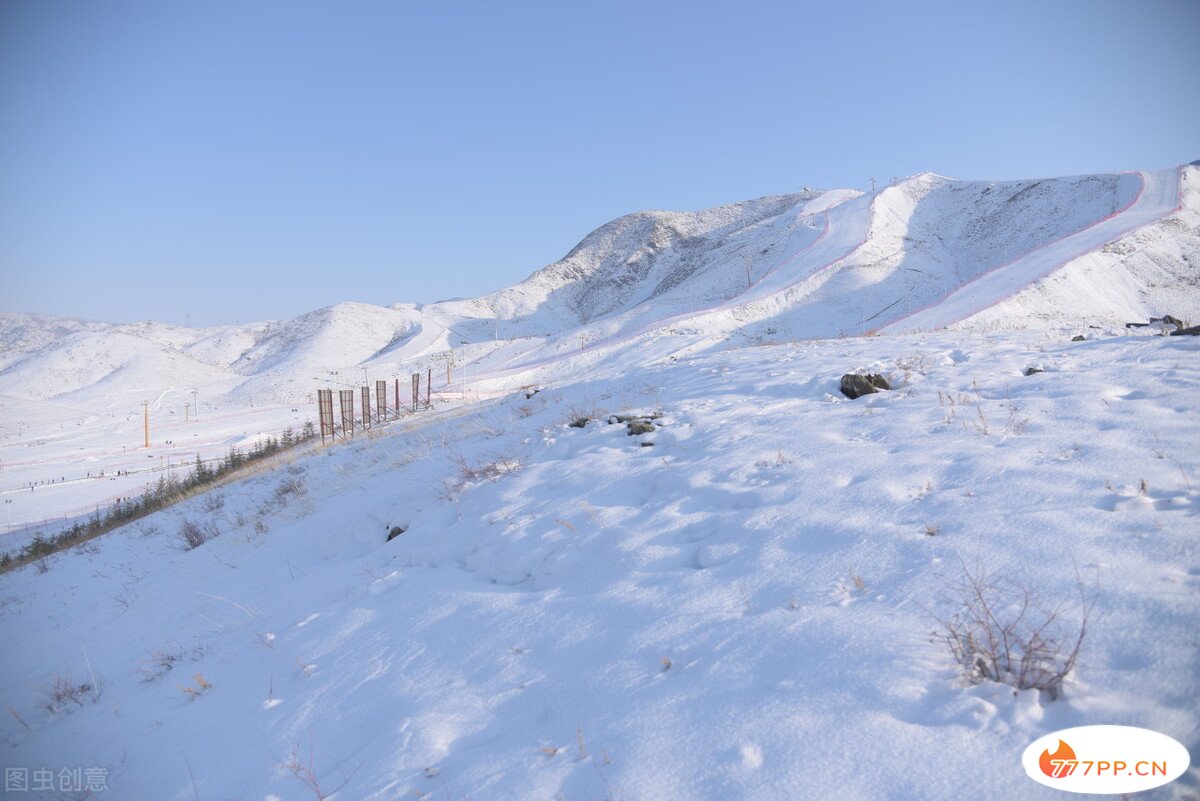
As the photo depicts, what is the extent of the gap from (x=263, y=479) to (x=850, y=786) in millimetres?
13451

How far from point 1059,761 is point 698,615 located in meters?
1.66

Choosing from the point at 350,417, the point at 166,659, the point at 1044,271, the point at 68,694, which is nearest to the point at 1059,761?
the point at 166,659

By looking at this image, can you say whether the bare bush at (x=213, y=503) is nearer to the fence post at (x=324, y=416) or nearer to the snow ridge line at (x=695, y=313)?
the fence post at (x=324, y=416)

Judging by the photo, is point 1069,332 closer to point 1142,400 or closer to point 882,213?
point 1142,400

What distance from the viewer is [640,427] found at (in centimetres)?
664

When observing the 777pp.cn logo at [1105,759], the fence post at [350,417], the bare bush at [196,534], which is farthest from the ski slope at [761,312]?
the bare bush at [196,534]

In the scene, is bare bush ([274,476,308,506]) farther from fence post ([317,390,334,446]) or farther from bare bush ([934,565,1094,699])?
bare bush ([934,565,1094,699])

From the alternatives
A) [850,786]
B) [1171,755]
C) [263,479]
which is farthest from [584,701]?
[263,479]

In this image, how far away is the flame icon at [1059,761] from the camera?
2092 millimetres

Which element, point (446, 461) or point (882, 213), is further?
point (882, 213)

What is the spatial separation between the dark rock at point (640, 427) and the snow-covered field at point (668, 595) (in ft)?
0.99

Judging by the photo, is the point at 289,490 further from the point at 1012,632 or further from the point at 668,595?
the point at 1012,632

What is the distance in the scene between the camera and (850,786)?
7.11 feet

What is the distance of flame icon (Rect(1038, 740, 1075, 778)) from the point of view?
6.86ft
